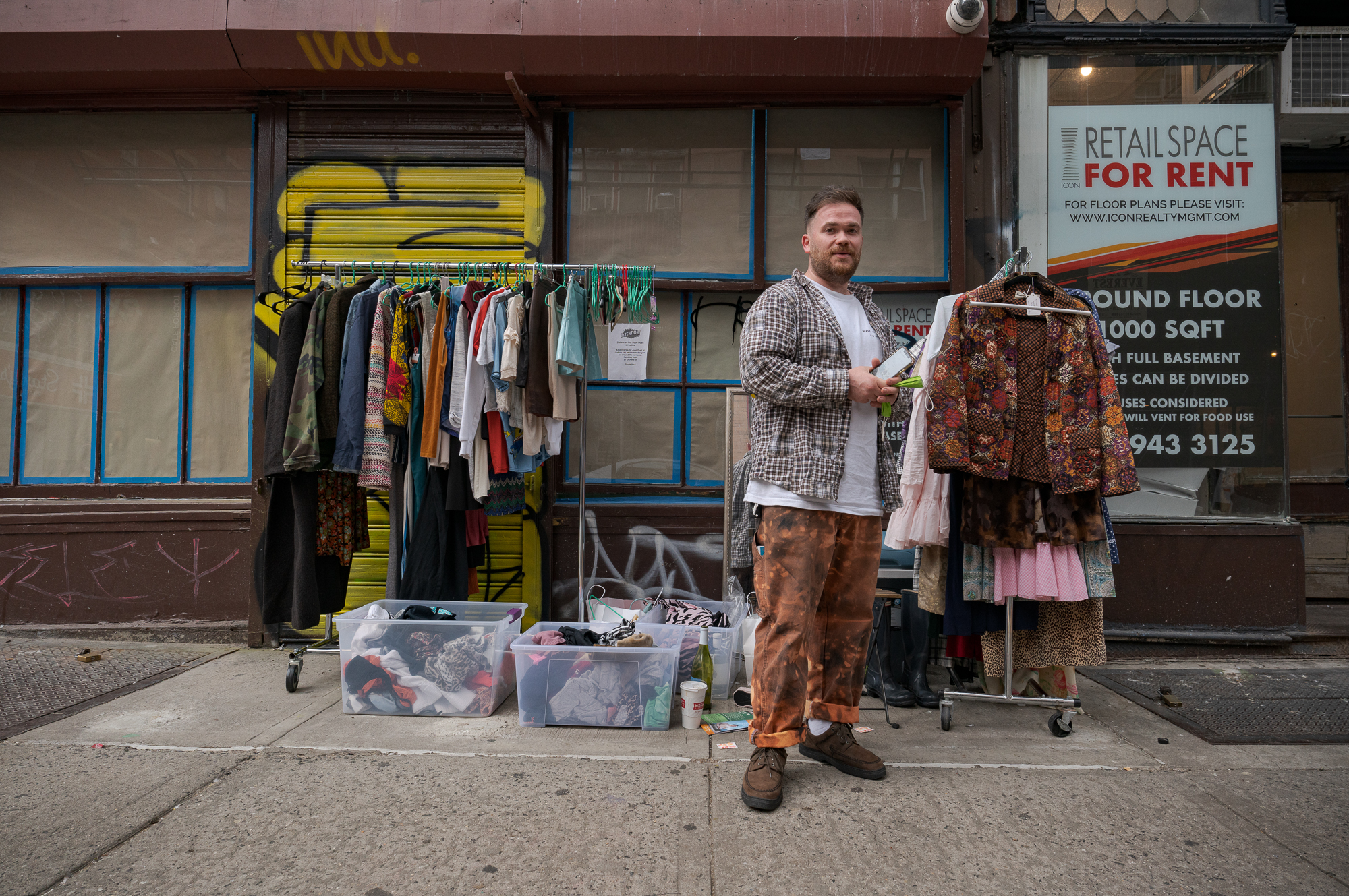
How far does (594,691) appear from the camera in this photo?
10.6 ft

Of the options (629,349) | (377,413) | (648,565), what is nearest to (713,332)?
(629,349)

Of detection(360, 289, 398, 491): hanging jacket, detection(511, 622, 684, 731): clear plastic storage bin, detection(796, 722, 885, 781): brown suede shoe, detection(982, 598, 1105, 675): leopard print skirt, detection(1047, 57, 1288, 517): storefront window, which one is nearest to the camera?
detection(796, 722, 885, 781): brown suede shoe

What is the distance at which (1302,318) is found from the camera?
5969 mm

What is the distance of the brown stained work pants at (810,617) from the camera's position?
2.57 meters

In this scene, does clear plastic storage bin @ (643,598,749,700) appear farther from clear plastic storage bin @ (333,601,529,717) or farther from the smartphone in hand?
the smartphone in hand

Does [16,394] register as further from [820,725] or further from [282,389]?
[820,725]

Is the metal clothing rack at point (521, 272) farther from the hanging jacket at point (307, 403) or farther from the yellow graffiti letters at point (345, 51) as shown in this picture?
the yellow graffiti letters at point (345, 51)

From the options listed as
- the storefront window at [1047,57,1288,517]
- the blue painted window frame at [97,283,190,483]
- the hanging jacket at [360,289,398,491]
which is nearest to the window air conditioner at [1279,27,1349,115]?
the storefront window at [1047,57,1288,517]

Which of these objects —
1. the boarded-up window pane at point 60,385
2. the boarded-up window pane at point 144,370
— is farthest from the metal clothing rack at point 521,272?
the boarded-up window pane at point 60,385

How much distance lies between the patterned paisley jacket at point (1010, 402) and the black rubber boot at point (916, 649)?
3.09 ft

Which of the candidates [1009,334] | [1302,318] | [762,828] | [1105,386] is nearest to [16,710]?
[762,828]

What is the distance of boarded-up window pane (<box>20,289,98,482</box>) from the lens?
4.82 m

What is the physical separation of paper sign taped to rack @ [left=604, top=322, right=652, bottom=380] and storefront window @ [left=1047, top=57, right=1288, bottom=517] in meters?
2.70

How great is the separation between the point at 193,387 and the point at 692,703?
402 centimetres
